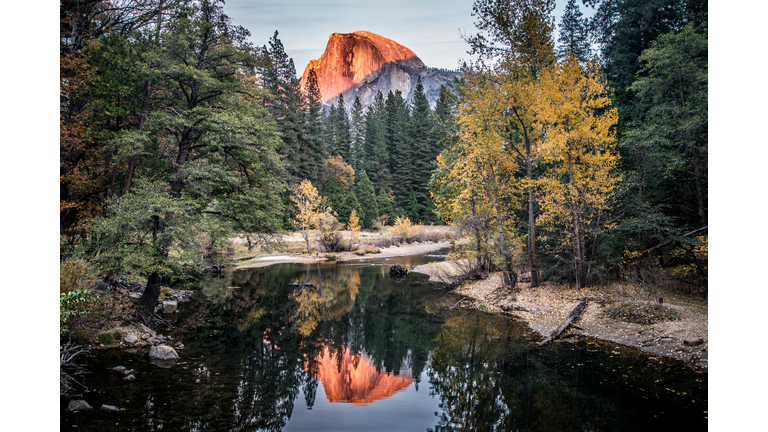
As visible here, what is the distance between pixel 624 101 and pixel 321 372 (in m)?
18.9

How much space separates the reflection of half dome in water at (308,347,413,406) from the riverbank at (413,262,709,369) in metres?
5.05

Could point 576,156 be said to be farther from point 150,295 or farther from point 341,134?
point 341,134

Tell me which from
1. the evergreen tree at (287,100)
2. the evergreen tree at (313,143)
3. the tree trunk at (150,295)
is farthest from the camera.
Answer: the evergreen tree at (313,143)

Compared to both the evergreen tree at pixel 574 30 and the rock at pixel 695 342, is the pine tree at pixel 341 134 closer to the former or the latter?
the evergreen tree at pixel 574 30

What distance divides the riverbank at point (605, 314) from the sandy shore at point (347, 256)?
16.2 m

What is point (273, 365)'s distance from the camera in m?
8.73

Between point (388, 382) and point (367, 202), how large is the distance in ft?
129

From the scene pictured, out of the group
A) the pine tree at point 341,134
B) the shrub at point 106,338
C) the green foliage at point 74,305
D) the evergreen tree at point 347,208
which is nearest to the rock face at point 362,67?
the pine tree at point 341,134

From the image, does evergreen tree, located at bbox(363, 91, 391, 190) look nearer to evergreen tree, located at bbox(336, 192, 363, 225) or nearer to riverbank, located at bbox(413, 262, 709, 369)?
evergreen tree, located at bbox(336, 192, 363, 225)

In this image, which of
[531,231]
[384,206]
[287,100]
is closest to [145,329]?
[531,231]

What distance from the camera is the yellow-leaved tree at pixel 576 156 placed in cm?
1263

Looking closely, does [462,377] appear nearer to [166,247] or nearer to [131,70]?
[166,247]

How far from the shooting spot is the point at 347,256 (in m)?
32.2

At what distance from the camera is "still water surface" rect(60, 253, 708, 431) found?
5977mm
